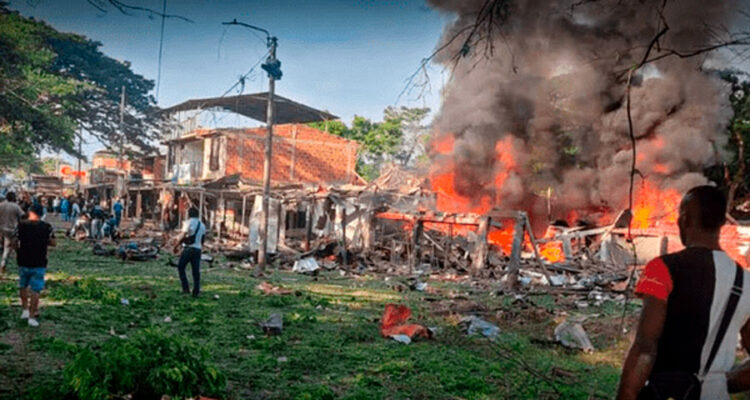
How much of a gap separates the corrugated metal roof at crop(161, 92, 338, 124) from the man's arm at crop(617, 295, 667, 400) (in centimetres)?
2448

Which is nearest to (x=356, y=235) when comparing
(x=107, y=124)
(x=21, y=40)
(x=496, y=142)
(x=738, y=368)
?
(x=496, y=142)

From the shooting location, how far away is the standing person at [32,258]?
21.5 feet

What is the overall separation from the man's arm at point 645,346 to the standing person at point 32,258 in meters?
6.81

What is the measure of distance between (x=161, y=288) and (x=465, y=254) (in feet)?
36.6

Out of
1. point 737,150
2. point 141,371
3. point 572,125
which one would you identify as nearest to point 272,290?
point 141,371

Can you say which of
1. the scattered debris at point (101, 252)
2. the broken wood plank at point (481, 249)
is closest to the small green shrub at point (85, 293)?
the scattered debris at point (101, 252)

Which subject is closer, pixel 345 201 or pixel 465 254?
pixel 465 254

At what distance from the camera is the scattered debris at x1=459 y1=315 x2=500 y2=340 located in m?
7.95

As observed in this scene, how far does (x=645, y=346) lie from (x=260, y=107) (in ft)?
91.2

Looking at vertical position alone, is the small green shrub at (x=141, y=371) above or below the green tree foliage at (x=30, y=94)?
below

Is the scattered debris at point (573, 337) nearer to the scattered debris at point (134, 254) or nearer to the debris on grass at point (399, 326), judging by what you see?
the debris on grass at point (399, 326)

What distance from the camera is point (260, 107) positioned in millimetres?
28484

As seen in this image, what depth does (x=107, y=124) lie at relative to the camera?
37.9 meters

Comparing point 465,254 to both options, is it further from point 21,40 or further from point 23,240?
point 21,40
